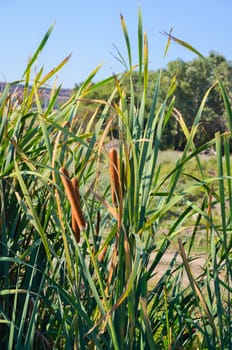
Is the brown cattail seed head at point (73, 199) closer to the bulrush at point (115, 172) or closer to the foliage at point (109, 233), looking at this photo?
the foliage at point (109, 233)

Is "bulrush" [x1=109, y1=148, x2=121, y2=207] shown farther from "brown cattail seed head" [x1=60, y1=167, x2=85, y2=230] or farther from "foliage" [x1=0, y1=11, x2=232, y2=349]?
"brown cattail seed head" [x1=60, y1=167, x2=85, y2=230]

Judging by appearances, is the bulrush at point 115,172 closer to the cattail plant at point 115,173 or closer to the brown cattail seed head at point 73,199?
the cattail plant at point 115,173

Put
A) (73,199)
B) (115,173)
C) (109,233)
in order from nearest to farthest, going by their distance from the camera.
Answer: (73,199) → (115,173) → (109,233)

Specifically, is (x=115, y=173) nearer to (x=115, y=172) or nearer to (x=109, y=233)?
(x=115, y=172)

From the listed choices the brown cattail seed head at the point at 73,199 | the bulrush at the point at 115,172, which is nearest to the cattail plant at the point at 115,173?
the bulrush at the point at 115,172

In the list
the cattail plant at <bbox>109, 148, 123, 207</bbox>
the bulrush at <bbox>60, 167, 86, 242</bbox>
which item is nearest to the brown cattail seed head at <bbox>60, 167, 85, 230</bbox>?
the bulrush at <bbox>60, 167, 86, 242</bbox>

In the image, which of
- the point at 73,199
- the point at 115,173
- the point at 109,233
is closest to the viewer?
the point at 73,199

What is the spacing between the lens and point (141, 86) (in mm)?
1243

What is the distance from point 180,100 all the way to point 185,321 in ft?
→ 82.6

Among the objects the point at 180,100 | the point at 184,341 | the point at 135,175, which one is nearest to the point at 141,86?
the point at 135,175

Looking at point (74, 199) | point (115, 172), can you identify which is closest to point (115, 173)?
point (115, 172)

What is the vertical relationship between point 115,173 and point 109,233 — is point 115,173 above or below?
above

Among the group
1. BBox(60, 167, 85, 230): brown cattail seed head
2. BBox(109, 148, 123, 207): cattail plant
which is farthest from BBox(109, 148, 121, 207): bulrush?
BBox(60, 167, 85, 230): brown cattail seed head

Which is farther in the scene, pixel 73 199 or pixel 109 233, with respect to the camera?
pixel 109 233
